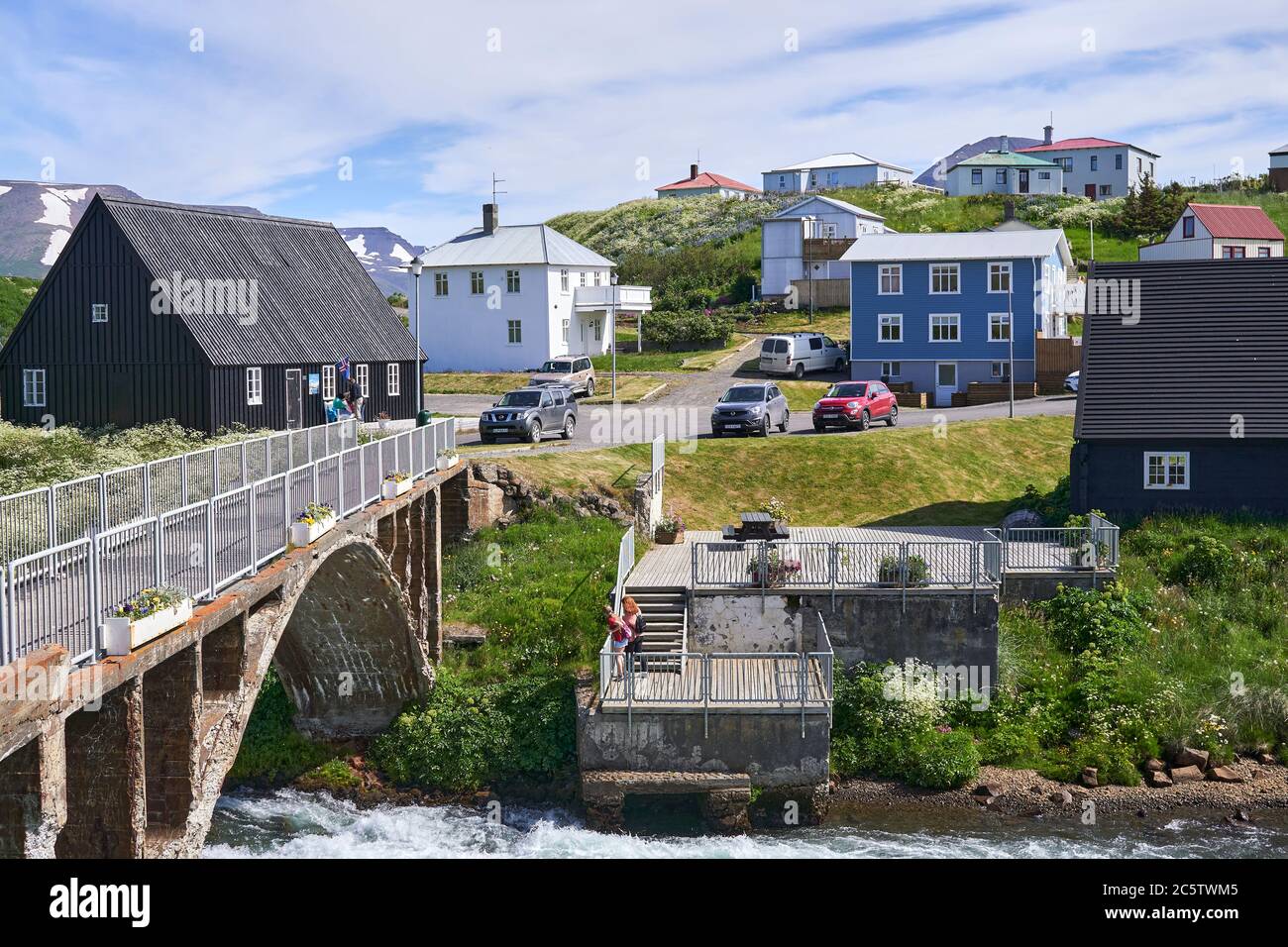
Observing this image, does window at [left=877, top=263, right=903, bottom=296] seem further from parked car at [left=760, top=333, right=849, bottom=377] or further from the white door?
the white door

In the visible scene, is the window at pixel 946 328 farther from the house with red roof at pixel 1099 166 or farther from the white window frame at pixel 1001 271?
the house with red roof at pixel 1099 166

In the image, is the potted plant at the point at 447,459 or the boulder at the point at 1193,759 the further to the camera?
the potted plant at the point at 447,459

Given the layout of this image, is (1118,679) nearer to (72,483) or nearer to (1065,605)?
(1065,605)

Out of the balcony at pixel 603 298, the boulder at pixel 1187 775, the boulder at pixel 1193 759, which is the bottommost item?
the boulder at pixel 1187 775

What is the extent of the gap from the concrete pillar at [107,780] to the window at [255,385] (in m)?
24.8

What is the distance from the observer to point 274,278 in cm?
4016

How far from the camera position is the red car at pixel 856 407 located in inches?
1738

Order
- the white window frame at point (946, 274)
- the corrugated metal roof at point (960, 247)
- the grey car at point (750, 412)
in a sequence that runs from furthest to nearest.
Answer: the white window frame at point (946, 274), the corrugated metal roof at point (960, 247), the grey car at point (750, 412)


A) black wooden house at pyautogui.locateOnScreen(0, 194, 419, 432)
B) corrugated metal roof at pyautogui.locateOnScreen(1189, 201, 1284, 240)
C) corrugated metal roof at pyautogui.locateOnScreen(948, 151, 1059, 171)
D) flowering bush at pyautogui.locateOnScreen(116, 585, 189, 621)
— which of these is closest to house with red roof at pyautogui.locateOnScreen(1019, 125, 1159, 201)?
corrugated metal roof at pyautogui.locateOnScreen(948, 151, 1059, 171)

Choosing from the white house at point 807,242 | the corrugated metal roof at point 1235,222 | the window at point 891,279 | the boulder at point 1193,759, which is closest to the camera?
the boulder at point 1193,759

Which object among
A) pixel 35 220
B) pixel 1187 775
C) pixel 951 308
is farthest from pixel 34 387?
pixel 35 220

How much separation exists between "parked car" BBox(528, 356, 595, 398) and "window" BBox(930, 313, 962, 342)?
13.9m

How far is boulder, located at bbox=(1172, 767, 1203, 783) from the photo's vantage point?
26.0 m

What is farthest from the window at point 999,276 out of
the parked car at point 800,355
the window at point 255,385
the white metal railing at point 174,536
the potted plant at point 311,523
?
the potted plant at point 311,523
